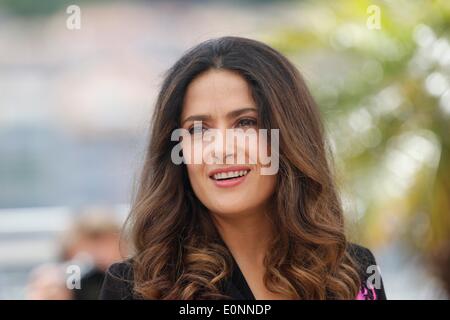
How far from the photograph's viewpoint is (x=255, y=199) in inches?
74.7

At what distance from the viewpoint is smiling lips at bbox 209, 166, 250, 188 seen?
182 cm

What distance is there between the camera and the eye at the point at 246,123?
1881mm

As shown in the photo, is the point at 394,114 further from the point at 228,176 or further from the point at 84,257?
the point at 228,176

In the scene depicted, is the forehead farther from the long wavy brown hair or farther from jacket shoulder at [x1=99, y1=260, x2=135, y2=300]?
jacket shoulder at [x1=99, y1=260, x2=135, y2=300]

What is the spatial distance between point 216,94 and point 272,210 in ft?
1.11

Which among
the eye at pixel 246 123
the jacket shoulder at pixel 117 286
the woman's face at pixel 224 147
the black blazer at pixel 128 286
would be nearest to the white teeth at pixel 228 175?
the woman's face at pixel 224 147

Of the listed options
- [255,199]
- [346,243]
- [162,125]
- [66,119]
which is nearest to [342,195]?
[346,243]

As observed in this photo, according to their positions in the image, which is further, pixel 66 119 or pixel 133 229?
pixel 66 119

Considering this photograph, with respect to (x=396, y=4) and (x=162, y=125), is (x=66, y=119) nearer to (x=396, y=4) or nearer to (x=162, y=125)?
(x=396, y=4)

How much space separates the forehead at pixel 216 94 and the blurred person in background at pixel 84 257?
4.72 feet

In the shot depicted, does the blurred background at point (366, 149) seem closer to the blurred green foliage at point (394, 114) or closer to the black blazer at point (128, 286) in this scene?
the blurred green foliage at point (394, 114)

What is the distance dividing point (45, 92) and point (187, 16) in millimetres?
2225

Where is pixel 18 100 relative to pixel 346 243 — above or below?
above

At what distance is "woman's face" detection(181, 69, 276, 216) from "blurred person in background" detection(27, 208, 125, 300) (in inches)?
56.1
